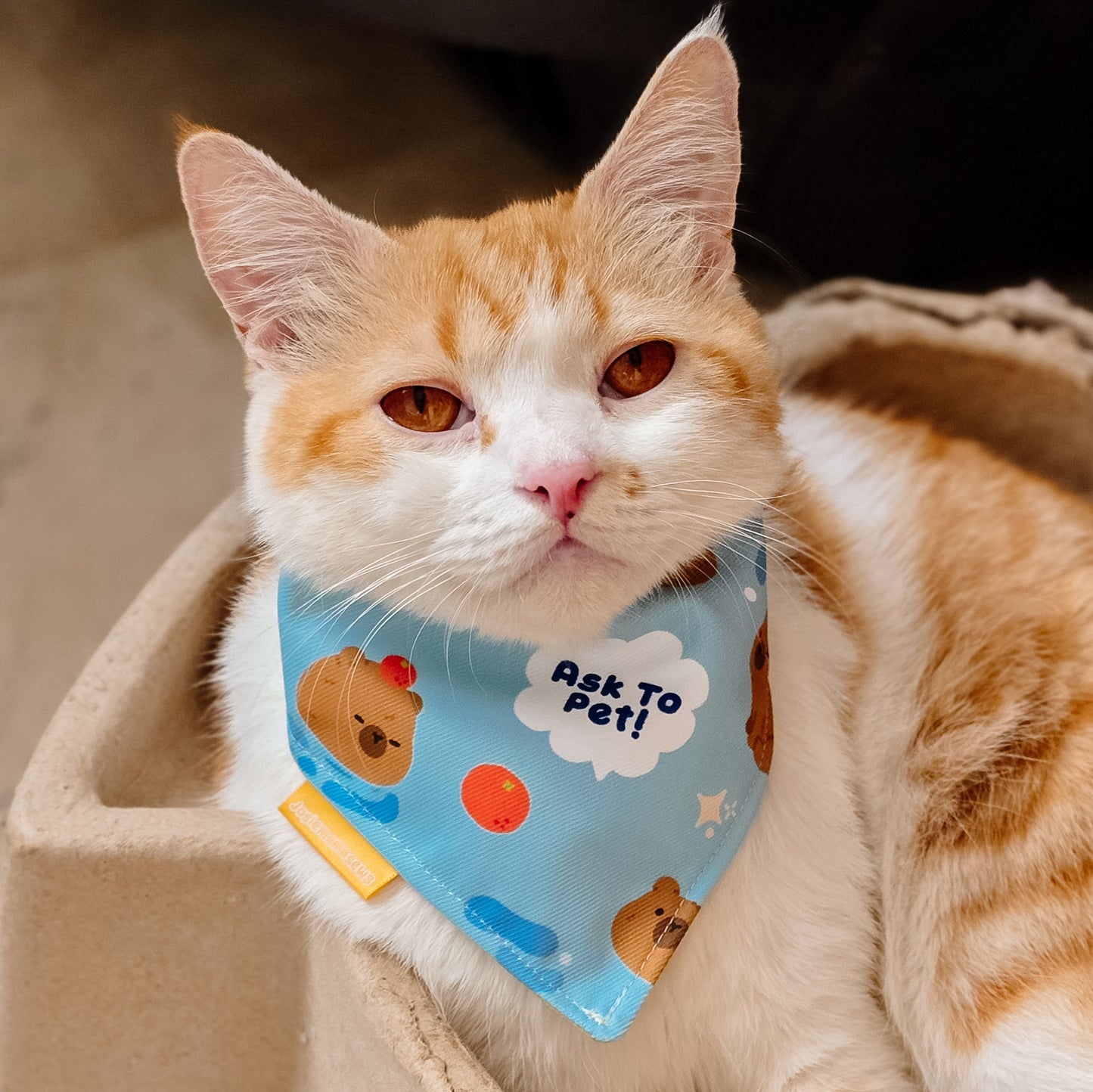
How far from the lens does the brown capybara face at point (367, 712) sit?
40.4 inches

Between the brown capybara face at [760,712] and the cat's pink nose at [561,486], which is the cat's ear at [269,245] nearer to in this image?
the cat's pink nose at [561,486]

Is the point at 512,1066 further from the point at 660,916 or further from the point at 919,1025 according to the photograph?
the point at 919,1025

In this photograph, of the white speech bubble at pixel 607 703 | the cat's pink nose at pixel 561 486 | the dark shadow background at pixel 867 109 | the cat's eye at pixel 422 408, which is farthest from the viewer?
the dark shadow background at pixel 867 109

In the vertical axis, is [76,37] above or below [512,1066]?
above

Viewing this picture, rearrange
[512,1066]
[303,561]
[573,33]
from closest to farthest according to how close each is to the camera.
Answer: [303,561] < [512,1066] < [573,33]

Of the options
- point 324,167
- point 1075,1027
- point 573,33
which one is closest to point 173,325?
point 324,167

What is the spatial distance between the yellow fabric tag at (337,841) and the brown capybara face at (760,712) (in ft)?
1.25

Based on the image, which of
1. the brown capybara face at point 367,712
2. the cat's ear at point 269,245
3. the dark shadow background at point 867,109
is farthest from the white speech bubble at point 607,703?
the dark shadow background at point 867,109

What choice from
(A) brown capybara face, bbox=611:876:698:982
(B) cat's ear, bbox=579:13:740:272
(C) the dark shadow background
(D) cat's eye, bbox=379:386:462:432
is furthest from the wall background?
(A) brown capybara face, bbox=611:876:698:982

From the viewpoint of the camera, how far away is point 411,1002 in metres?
1.00

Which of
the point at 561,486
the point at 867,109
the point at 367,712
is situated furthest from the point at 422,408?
the point at 867,109

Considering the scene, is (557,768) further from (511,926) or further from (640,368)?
(640,368)

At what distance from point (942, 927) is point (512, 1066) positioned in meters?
0.47

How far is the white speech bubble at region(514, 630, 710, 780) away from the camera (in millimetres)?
1002
